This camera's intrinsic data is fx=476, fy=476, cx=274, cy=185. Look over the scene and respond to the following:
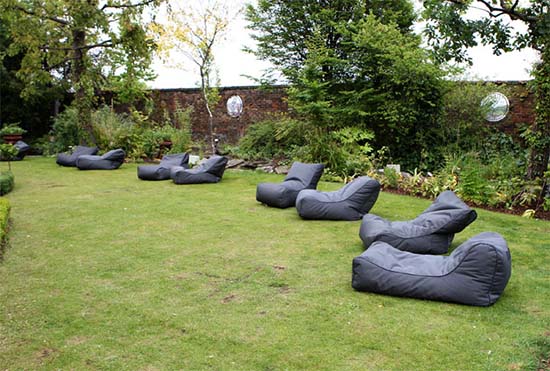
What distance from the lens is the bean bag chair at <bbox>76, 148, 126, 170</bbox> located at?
39.0 feet

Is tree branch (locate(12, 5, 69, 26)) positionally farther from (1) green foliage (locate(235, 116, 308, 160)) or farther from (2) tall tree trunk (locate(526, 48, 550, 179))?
(2) tall tree trunk (locate(526, 48, 550, 179))

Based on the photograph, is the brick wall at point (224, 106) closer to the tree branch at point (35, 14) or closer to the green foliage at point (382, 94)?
the green foliage at point (382, 94)

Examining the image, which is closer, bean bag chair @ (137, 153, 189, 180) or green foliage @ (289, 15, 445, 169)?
bean bag chair @ (137, 153, 189, 180)

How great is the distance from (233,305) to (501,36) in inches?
242

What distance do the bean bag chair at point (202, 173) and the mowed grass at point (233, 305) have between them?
329cm

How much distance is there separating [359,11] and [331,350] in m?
11.5

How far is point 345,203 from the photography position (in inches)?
246

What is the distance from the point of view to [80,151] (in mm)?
12766

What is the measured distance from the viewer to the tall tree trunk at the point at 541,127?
6844 mm

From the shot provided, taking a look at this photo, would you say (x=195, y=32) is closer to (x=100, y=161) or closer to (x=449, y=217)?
(x=100, y=161)

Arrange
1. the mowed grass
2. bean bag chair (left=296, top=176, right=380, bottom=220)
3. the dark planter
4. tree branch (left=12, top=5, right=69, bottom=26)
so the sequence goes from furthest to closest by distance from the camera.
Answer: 1. the dark planter
2. tree branch (left=12, top=5, right=69, bottom=26)
3. bean bag chair (left=296, top=176, right=380, bottom=220)
4. the mowed grass

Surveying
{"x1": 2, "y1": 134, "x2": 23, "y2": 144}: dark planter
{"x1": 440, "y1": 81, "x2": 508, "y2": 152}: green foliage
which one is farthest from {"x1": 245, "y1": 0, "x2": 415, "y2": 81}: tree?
{"x1": 2, "y1": 134, "x2": 23, "y2": 144}: dark planter

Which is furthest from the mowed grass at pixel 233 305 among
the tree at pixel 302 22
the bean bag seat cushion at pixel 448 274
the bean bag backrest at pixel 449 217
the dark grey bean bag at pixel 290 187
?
the tree at pixel 302 22

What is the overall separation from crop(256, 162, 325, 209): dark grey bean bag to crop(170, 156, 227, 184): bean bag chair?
2.63 meters
